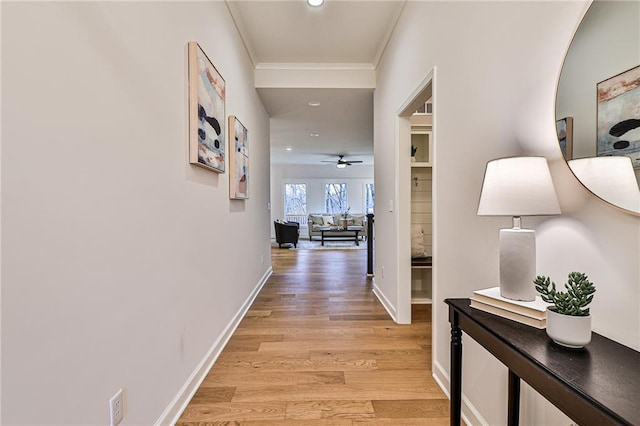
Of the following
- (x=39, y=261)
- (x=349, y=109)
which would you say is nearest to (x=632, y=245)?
(x=39, y=261)

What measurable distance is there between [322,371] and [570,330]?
154cm

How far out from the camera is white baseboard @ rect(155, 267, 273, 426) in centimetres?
147

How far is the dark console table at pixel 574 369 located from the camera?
1.95ft

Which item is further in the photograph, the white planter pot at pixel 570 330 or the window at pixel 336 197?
the window at pixel 336 197

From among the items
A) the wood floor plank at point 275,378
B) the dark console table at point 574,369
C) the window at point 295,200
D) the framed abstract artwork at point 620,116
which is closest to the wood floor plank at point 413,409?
the wood floor plank at point 275,378

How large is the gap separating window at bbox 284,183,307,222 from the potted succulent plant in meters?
9.82

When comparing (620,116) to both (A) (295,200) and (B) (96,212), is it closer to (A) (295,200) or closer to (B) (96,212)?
(B) (96,212)

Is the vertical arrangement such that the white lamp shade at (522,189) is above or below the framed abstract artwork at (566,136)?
below

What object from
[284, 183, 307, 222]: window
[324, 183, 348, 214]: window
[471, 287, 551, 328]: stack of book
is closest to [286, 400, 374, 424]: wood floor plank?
[471, 287, 551, 328]: stack of book

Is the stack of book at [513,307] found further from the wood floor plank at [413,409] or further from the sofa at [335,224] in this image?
the sofa at [335,224]

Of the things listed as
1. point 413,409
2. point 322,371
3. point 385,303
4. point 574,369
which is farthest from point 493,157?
point 385,303

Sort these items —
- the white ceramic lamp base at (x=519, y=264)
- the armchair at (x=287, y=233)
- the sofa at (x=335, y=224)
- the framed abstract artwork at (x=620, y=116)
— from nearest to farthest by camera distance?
the framed abstract artwork at (x=620, y=116) < the white ceramic lamp base at (x=519, y=264) < the armchair at (x=287, y=233) < the sofa at (x=335, y=224)

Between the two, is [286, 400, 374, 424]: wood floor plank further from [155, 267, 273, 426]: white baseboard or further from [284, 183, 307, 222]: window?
[284, 183, 307, 222]: window

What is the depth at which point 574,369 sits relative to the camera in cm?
70
